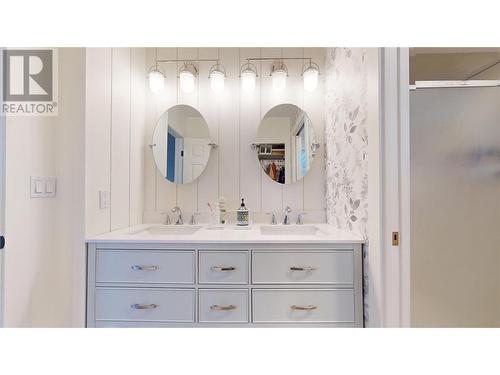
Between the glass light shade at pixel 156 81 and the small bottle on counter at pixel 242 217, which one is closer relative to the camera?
the small bottle on counter at pixel 242 217

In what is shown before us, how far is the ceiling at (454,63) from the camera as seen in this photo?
1.80 metres

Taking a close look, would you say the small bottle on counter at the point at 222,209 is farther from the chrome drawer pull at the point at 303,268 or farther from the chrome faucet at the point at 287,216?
the chrome drawer pull at the point at 303,268

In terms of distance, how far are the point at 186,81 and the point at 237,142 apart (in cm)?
60

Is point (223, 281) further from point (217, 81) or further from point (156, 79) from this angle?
point (156, 79)

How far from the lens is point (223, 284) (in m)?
1.24

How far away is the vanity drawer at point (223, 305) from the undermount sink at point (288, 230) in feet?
1.90

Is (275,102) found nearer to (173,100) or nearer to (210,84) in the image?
(210,84)

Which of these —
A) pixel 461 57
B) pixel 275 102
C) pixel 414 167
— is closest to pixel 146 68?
pixel 275 102

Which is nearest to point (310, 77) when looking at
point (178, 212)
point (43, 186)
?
point (178, 212)

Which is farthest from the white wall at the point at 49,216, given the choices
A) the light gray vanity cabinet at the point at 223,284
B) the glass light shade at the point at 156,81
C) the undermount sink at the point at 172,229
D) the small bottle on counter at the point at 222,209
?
the small bottle on counter at the point at 222,209
